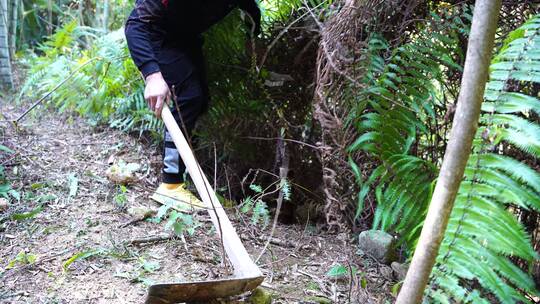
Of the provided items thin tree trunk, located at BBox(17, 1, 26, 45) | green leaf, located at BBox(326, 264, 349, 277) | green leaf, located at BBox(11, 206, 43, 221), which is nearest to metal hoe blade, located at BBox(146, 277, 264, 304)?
green leaf, located at BBox(326, 264, 349, 277)

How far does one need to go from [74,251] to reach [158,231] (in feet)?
1.31

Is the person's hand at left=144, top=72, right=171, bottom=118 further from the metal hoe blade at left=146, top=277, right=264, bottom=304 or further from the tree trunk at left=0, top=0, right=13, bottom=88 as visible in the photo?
the tree trunk at left=0, top=0, right=13, bottom=88

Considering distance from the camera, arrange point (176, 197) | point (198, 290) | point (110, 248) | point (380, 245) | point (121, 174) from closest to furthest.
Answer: point (198, 290), point (110, 248), point (380, 245), point (176, 197), point (121, 174)

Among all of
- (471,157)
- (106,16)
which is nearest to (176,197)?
(471,157)

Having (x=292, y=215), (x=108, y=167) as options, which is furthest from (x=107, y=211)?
(x=292, y=215)

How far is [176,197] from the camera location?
2.64 m

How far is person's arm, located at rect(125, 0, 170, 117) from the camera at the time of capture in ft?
8.27

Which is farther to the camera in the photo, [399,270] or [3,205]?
[3,205]

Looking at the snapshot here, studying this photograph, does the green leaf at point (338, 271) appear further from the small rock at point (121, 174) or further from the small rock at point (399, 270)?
the small rock at point (121, 174)

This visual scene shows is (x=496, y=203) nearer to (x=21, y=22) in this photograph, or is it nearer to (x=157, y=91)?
(x=157, y=91)

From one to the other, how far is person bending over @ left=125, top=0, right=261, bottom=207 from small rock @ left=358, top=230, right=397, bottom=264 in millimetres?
904

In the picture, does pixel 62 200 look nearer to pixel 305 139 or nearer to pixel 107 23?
pixel 305 139

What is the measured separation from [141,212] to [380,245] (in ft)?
3.96

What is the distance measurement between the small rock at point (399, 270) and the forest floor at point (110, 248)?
3 centimetres
